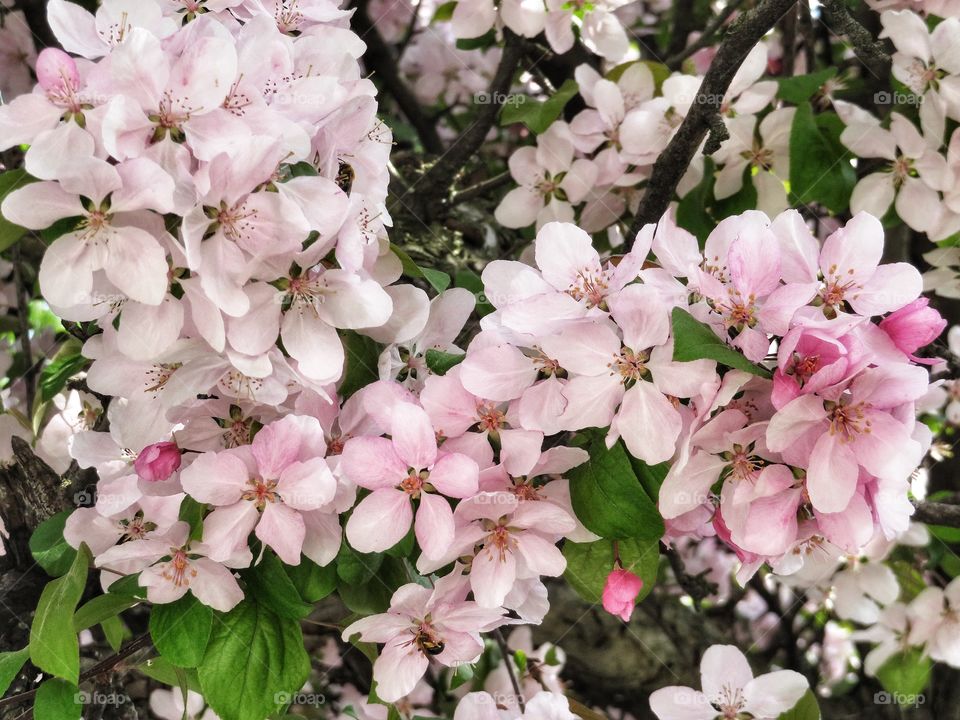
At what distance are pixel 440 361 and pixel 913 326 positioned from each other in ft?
1.37

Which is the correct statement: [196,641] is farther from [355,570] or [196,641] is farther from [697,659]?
[697,659]

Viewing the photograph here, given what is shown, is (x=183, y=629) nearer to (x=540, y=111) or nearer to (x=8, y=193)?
(x=8, y=193)

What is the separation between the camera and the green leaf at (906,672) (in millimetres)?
1657

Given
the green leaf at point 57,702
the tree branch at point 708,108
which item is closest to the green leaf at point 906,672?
the tree branch at point 708,108

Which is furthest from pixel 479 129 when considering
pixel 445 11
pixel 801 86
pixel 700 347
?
pixel 700 347

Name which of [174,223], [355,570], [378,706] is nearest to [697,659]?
[378,706]

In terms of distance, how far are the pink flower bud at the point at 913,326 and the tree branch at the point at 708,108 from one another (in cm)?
41

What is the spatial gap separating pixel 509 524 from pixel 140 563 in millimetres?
407

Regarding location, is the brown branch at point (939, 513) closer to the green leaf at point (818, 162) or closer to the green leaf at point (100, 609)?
the green leaf at point (818, 162)

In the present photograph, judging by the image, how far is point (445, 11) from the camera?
1.72 meters

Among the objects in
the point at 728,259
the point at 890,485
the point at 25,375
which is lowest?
the point at 25,375

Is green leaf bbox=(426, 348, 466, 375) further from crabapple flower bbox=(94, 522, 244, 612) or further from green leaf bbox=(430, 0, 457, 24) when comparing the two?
green leaf bbox=(430, 0, 457, 24)

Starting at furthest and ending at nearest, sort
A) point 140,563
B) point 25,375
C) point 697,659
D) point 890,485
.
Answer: point 697,659 < point 25,375 < point 140,563 < point 890,485

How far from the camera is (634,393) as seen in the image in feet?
2.71
